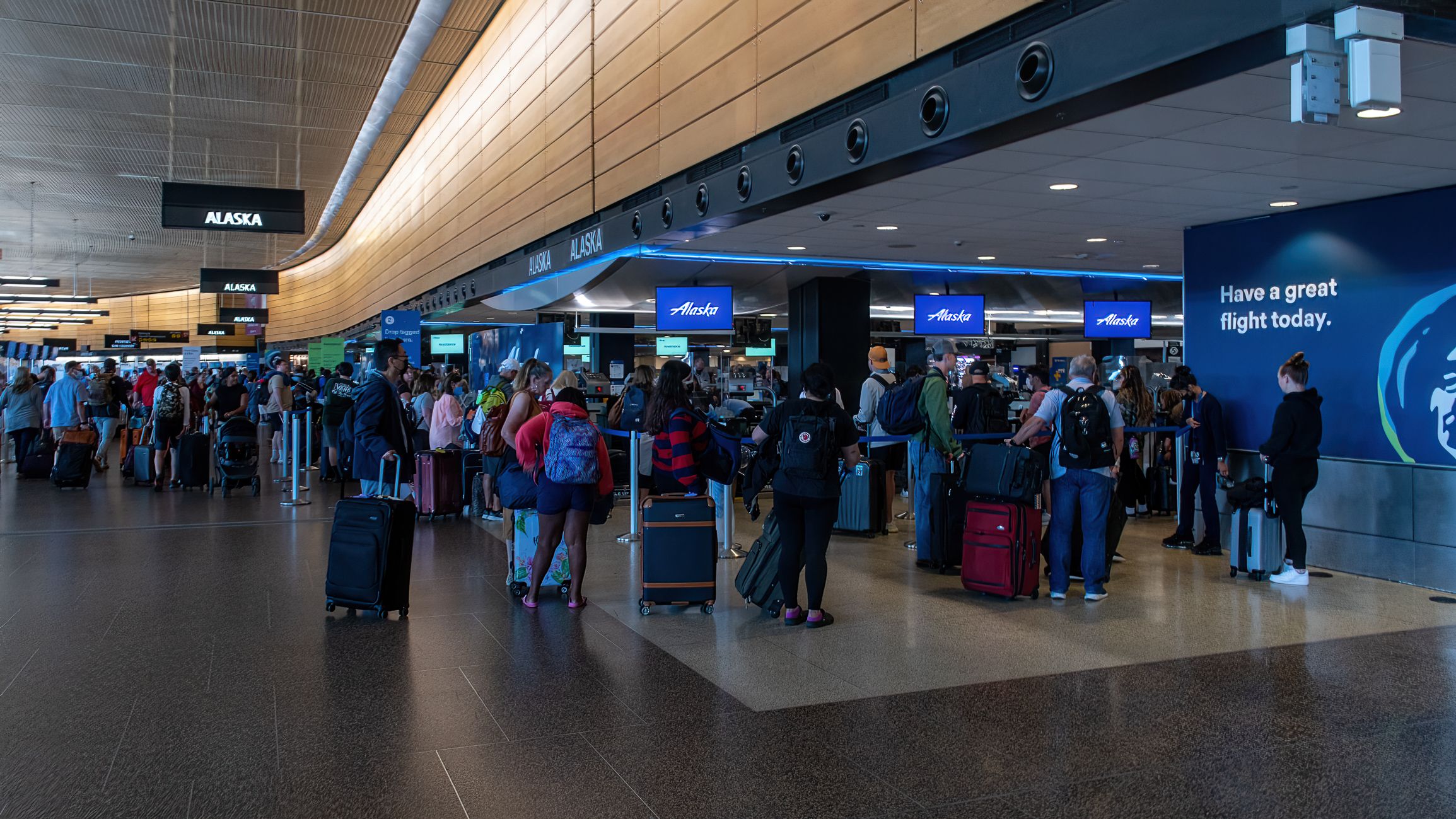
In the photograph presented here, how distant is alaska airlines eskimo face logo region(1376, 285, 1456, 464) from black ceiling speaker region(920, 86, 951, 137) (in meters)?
4.02

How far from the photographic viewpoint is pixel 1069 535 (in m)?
7.29

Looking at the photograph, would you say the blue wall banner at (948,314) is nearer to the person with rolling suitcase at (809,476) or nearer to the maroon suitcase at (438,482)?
the maroon suitcase at (438,482)

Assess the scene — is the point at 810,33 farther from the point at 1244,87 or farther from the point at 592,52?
the point at 592,52

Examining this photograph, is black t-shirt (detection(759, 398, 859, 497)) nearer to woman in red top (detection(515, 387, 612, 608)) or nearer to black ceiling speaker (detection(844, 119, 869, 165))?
woman in red top (detection(515, 387, 612, 608))

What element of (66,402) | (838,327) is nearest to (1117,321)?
(838,327)

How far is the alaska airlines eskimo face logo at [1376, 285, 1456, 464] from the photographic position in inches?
291

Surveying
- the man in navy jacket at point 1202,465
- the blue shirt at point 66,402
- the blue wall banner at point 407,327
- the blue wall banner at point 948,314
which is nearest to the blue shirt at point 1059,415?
Answer: the man in navy jacket at point 1202,465

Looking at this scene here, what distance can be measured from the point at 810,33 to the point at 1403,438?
5217mm

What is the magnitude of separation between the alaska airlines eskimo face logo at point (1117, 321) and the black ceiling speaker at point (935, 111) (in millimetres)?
10834

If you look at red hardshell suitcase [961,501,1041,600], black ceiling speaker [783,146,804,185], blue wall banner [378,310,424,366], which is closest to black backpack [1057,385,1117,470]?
red hardshell suitcase [961,501,1041,600]

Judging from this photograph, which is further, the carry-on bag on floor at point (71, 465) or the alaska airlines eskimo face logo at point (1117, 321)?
the alaska airlines eskimo face logo at point (1117, 321)

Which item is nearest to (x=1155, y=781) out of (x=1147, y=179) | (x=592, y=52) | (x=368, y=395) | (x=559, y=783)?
(x=559, y=783)

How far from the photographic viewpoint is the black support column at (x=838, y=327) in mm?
13789

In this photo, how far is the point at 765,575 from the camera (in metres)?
6.71
